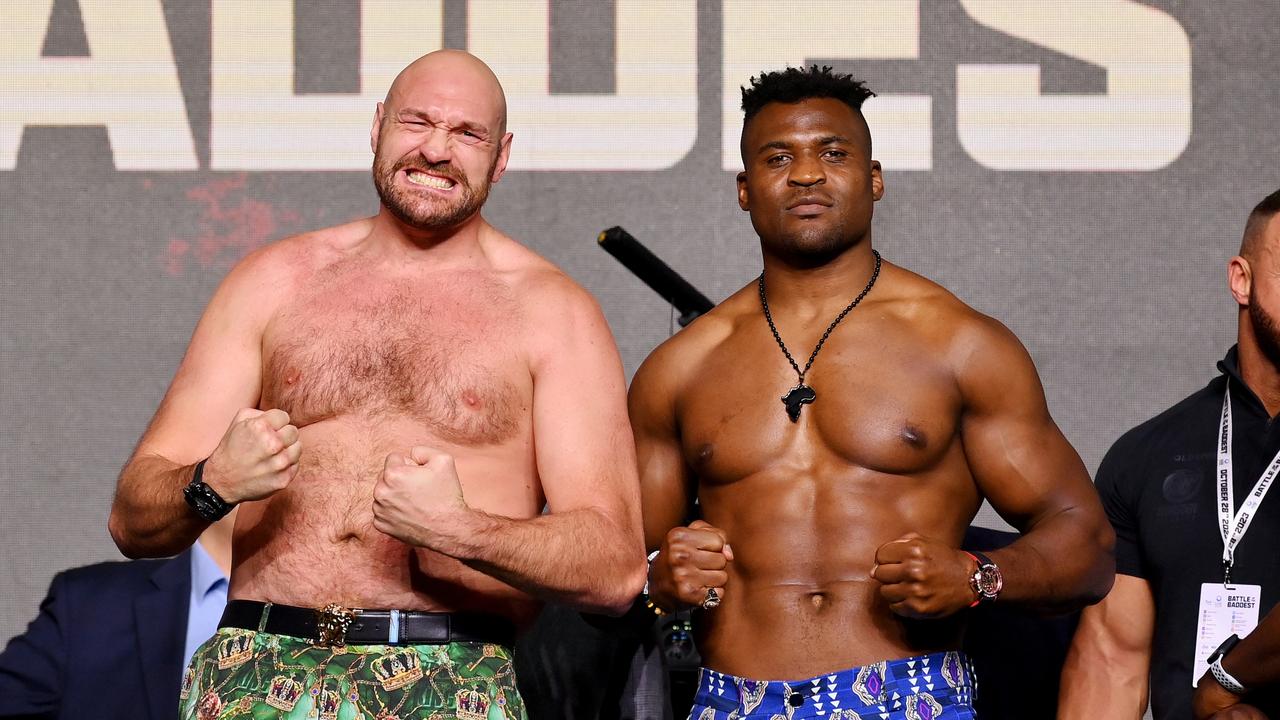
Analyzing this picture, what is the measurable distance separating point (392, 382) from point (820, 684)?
0.78 m

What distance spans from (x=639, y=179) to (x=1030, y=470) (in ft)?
5.29

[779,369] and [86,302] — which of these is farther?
[86,302]

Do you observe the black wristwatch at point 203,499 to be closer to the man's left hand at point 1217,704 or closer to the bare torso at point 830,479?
the bare torso at point 830,479

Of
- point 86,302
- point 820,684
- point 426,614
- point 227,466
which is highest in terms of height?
point 86,302

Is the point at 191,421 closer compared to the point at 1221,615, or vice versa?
the point at 191,421

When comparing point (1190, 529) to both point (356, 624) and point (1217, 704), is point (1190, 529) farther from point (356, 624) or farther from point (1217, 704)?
point (356, 624)

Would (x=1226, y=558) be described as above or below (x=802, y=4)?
below

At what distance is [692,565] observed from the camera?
7.73 ft

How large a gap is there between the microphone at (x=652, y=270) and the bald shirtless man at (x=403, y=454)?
637mm

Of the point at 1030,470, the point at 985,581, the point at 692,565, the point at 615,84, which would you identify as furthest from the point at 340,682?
the point at 615,84

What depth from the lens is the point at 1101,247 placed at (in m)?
3.79

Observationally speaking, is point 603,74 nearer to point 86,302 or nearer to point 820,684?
point 86,302

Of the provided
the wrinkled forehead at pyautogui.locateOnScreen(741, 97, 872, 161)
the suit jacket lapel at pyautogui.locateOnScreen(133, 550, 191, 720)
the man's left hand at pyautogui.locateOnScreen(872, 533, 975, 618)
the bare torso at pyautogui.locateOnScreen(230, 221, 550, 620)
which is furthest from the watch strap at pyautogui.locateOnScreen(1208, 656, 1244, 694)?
the suit jacket lapel at pyautogui.locateOnScreen(133, 550, 191, 720)

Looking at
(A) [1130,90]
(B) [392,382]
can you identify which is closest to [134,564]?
(B) [392,382]
